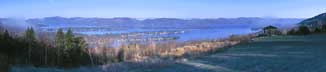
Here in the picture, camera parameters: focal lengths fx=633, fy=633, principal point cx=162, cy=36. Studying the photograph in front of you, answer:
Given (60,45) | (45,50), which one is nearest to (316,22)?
(60,45)

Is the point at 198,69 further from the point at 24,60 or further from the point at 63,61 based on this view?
the point at 63,61

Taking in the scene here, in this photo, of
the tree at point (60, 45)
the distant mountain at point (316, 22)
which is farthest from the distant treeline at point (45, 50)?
the distant mountain at point (316, 22)

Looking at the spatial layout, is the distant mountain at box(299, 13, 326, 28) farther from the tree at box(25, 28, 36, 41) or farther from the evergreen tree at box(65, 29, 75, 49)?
the tree at box(25, 28, 36, 41)

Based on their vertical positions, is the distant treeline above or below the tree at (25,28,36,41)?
below

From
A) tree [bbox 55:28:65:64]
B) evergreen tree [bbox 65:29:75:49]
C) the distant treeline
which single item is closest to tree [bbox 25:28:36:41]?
the distant treeline

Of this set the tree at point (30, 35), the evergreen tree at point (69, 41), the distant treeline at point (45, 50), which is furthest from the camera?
the evergreen tree at point (69, 41)

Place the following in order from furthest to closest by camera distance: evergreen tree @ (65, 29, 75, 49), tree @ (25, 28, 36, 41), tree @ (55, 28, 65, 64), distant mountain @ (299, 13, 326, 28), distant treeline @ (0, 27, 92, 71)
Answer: distant mountain @ (299, 13, 326, 28) → evergreen tree @ (65, 29, 75, 49) → tree @ (25, 28, 36, 41) → tree @ (55, 28, 65, 64) → distant treeline @ (0, 27, 92, 71)

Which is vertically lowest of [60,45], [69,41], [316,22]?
[60,45]

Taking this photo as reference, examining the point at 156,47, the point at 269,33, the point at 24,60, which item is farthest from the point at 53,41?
the point at 269,33

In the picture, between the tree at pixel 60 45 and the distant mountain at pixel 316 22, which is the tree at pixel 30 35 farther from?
the distant mountain at pixel 316 22

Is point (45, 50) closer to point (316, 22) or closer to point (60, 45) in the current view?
point (60, 45)

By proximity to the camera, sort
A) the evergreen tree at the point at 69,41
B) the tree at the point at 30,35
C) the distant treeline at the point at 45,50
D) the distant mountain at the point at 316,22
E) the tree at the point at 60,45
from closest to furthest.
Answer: the distant treeline at the point at 45,50 → the tree at the point at 60,45 → the tree at the point at 30,35 → the evergreen tree at the point at 69,41 → the distant mountain at the point at 316,22
